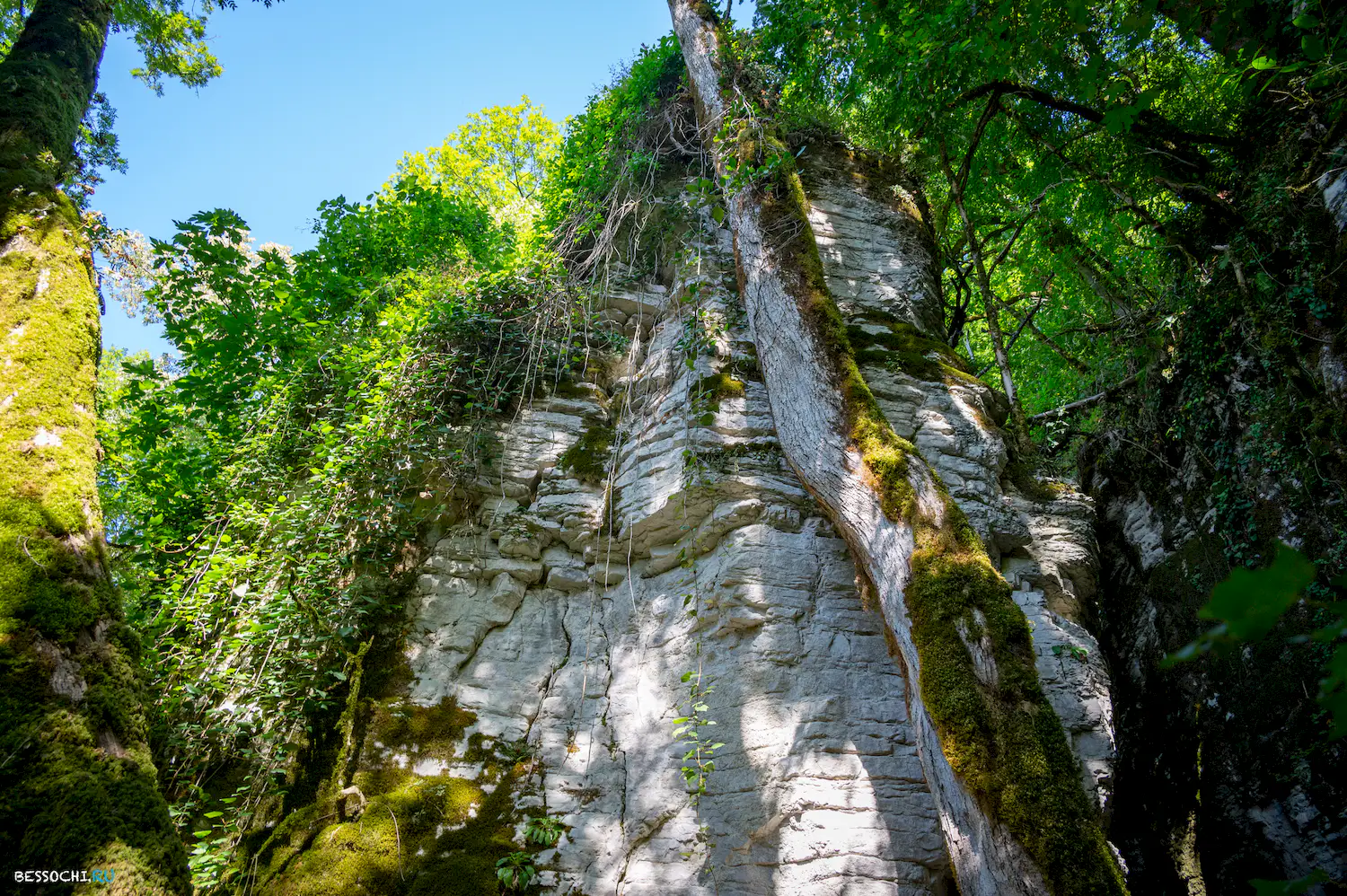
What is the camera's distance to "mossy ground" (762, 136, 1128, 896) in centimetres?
255

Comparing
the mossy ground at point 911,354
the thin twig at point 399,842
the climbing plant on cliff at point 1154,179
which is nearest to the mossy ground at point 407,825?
the thin twig at point 399,842

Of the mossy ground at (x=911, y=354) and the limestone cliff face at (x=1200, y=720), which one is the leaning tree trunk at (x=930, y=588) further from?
the limestone cliff face at (x=1200, y=720)

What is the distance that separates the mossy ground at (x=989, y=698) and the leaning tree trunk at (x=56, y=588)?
3186 millimetres

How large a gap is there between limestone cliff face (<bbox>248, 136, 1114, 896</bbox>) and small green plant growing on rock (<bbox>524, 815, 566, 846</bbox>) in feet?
0.13

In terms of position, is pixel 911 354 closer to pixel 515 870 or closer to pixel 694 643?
pixel 694 643

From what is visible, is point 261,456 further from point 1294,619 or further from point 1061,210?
point 1061,210

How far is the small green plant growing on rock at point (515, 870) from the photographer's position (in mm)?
3510

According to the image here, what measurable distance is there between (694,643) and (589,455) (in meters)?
1.84

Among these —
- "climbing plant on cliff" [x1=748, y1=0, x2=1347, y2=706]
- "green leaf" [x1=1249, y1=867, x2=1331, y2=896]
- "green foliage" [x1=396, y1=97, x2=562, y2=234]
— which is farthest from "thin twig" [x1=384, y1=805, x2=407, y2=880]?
"green foliage" [x1=396, y1=97, x2=562, y2=234]

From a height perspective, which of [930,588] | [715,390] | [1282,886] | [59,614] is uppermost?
[715,390]

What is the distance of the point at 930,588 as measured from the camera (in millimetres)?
3250

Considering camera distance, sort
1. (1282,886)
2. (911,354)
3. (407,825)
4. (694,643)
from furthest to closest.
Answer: (911,354) < (694,643) < (407,825) < (1282,886)

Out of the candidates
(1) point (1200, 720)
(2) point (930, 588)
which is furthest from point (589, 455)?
(1) point (1200, 720)

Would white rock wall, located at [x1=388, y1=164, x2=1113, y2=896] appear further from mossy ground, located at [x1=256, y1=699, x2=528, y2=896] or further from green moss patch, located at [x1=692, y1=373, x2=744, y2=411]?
mossy ground, located at [x1=256, y1=699, x2=528, y2=896]
